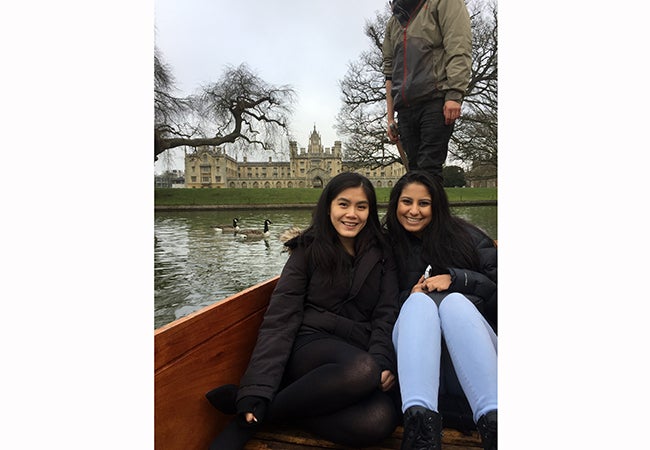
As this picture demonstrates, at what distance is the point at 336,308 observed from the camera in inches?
47.8

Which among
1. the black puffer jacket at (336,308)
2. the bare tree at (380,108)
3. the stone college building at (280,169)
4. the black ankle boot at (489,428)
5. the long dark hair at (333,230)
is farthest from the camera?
the stone college building at (280,169)

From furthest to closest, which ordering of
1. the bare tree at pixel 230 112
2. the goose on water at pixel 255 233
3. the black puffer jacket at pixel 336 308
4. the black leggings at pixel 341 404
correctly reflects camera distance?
the goose on water at pixel 255 233
the bare tree at pixel 230 112
the black puffer jacket at pixel 336 308
the black leggings at pixel 341 404

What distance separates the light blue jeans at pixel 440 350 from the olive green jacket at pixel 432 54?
829 millimetres

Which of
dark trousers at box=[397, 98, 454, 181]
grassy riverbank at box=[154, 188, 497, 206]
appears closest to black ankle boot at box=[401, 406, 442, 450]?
grassy riverbank at box=[154, 188, 497, 206]

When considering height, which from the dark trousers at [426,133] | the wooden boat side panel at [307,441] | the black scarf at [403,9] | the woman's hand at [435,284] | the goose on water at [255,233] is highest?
the black scarf at [403,9]

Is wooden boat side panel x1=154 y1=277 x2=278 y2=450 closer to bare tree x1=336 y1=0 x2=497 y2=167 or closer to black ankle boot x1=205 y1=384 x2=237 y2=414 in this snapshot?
black ankle boot x1=205 y1=384 x2=237 y2=414

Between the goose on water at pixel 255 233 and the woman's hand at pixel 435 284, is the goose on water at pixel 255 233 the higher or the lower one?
the lower one

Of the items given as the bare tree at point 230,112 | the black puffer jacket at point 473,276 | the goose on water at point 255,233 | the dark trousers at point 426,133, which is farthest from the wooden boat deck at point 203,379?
the goose on water at point 255,233

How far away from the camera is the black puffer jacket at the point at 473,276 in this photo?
1198 millimetres

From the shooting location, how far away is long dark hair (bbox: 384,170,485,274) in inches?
50.9

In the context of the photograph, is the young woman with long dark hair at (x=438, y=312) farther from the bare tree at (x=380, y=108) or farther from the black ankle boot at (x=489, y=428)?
the bare tree at (x=380, y=108)
